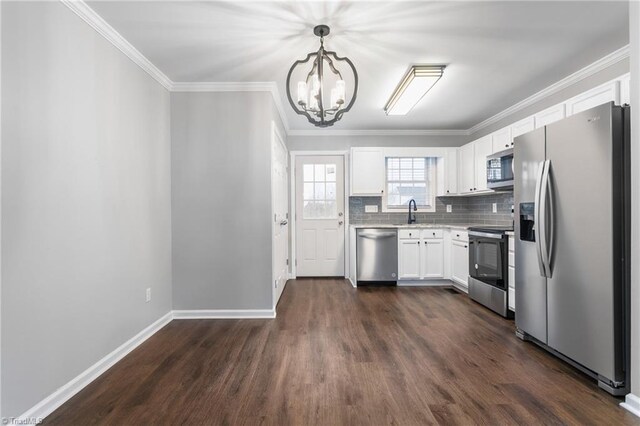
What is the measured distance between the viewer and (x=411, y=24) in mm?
2143

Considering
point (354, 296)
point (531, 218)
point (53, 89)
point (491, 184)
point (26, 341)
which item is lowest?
point (354, 296)

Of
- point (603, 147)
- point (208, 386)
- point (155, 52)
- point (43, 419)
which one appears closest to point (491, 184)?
point (603, 147)

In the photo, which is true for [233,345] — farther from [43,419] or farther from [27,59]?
[27,59]

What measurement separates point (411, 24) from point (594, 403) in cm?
270

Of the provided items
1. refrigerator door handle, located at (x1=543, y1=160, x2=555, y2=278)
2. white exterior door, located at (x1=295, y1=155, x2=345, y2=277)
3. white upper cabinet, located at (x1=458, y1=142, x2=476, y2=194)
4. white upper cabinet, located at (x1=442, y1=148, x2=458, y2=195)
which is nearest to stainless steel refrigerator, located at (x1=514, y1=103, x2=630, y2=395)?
refrigerator door handle, located at (x1=543, y1=160, x2=555, y2=278)

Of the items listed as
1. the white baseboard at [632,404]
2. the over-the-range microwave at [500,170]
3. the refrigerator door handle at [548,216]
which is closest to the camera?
the white baseboard at [632,404]

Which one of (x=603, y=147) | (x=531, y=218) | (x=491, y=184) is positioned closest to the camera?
(x=603, y=147)

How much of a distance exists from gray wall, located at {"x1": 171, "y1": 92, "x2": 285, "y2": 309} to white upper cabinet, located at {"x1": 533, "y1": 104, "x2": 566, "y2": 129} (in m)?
2.86

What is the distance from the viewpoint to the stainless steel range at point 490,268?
3.05 metres

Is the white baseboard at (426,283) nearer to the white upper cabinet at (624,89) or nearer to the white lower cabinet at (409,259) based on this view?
the white lower cabinet at (409,259)

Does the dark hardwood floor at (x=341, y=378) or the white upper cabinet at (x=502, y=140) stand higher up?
the white upper cabinet at (x=502, y=140)

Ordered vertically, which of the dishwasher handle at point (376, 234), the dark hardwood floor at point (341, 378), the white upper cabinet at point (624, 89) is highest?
the white upper cabinet at point (624, 89)

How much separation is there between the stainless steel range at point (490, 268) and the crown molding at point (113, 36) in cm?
382

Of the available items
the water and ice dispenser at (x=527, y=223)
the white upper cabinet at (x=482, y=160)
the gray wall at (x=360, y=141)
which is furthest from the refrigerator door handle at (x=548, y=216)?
the gray wall at (x=360, y=141)
